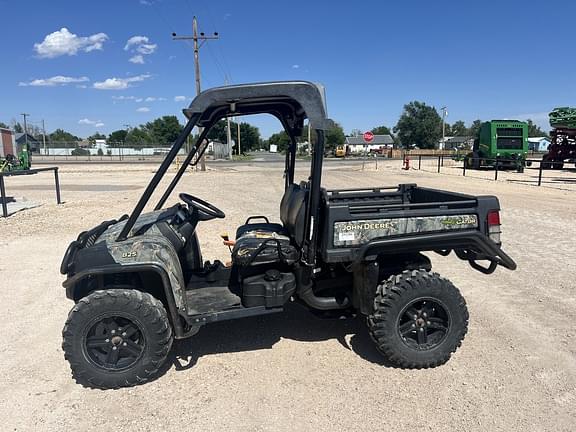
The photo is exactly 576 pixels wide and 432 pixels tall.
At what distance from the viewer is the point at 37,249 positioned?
23.1 feet

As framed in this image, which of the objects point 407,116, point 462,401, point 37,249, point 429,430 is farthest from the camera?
point 407,116

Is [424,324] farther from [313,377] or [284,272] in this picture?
[284,272]

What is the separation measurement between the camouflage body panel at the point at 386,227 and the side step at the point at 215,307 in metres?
0.78

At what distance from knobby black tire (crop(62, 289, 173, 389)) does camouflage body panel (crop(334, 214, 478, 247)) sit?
4.69ft

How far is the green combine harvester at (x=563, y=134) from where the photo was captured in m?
24.4

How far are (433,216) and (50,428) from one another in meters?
2.99

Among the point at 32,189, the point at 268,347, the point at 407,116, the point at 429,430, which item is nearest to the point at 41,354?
the point at 268,347

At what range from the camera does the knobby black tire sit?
9.88 feet

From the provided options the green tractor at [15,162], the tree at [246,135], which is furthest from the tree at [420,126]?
the green tractor at [15,162]

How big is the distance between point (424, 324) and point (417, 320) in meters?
0.07

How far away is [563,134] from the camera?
2514 cm

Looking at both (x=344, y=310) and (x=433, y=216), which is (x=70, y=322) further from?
(x=433, y=216)

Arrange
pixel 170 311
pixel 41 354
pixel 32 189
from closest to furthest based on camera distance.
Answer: pixel 170 311 < pixel 41 354 < pixel 32 189

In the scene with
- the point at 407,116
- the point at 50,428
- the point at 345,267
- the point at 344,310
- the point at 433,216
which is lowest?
the point at 50,428
